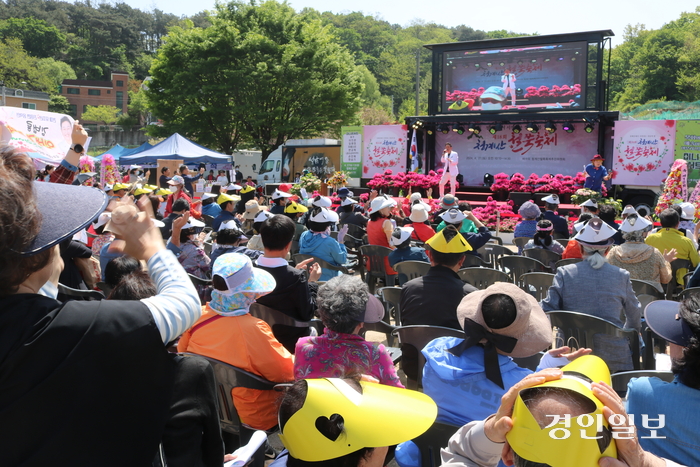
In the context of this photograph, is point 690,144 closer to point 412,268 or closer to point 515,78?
point 515,78

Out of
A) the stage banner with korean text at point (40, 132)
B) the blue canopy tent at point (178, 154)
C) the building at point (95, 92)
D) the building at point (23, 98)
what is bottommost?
the stage banner with korean text at point (40, 132)

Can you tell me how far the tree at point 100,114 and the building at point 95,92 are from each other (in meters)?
3.77

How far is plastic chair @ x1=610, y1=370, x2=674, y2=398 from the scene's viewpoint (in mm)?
2627

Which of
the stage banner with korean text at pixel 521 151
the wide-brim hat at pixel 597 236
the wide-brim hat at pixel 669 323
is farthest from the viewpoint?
the stage banner with korean text at pixel 521 151

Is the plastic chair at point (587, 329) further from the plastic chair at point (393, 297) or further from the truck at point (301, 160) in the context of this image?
the truck at point (301, 160)

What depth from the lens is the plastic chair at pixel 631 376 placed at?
8.62ft

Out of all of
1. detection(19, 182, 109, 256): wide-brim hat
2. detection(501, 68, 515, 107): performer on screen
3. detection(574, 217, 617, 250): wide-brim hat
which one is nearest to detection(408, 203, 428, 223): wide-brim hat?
detection(574, 217, 617, 250): wide-brim hat

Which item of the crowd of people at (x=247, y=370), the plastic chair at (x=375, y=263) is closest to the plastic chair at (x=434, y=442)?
the crowd of people at (x=247, y=370)

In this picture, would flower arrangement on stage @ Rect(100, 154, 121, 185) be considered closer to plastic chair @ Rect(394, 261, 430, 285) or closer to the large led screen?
plastic chair @ Rect(394, 261, 430, 285)

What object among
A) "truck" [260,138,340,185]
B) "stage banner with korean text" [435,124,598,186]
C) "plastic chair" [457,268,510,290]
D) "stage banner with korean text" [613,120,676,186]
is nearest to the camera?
"plastic chair" [457,268,510,290]

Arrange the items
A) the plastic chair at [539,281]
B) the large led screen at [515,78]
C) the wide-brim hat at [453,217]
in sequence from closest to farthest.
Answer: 1. the plastic chair at [539,281]
2. the wide-brim hat at [453,217]
3. the large led screen at [515,78]

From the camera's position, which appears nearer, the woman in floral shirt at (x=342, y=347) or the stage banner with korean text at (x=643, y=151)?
the woman in floral shirt at (x=342, y=347)

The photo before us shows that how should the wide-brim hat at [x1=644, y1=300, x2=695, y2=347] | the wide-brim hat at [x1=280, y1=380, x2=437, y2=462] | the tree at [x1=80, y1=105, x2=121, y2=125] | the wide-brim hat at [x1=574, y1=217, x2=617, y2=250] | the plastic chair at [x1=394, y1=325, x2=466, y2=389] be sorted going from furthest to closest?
the tree at [x1=80, y1=105, x2=121, y2=125] < the wide-brim hat at [x1=574, y1=217, x2=617, y2=250] < the plastic chair at [x1=394, y1=325, x2=466, y2=389] < the wide-brim hat at [x1=644, y1=300, x2=695, y2=347] < the wide-brim hat at [x1=280, y1=380, x2=437, y2=462]

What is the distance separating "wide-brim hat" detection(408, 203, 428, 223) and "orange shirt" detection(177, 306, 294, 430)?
12.5 ft
